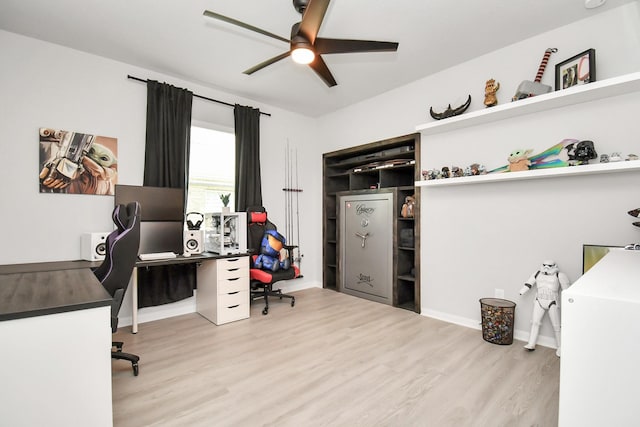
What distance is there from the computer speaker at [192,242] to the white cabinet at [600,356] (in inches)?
126

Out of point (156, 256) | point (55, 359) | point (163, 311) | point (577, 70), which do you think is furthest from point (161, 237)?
point (577, 70)

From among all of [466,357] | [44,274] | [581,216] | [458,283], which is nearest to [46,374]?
[44,274]

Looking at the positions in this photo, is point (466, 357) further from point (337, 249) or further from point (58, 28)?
point (58, 28)

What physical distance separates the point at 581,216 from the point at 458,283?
1249 millimetres

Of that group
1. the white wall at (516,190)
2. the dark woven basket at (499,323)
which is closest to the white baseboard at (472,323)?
the white wall at (516,190)

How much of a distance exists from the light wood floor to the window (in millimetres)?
1481

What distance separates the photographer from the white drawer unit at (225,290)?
10.4 ft

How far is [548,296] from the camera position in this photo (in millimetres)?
2459

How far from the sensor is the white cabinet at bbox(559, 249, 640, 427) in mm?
759

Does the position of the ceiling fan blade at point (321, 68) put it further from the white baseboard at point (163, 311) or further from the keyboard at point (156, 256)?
the white baseboard at point (163, 311)

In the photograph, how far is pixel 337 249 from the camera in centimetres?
456

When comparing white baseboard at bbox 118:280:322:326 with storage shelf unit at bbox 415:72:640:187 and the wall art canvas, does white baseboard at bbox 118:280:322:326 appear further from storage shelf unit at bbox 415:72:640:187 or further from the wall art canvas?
storage shelf unit at bbox 415:72:640:187

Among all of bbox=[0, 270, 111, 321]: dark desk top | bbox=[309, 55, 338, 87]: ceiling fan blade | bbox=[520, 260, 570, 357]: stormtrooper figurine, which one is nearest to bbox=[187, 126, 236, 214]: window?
bbox=[309, 55, 338, 87]: ceiling fan blade

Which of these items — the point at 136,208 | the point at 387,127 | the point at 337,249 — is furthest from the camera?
the point at 337,249
